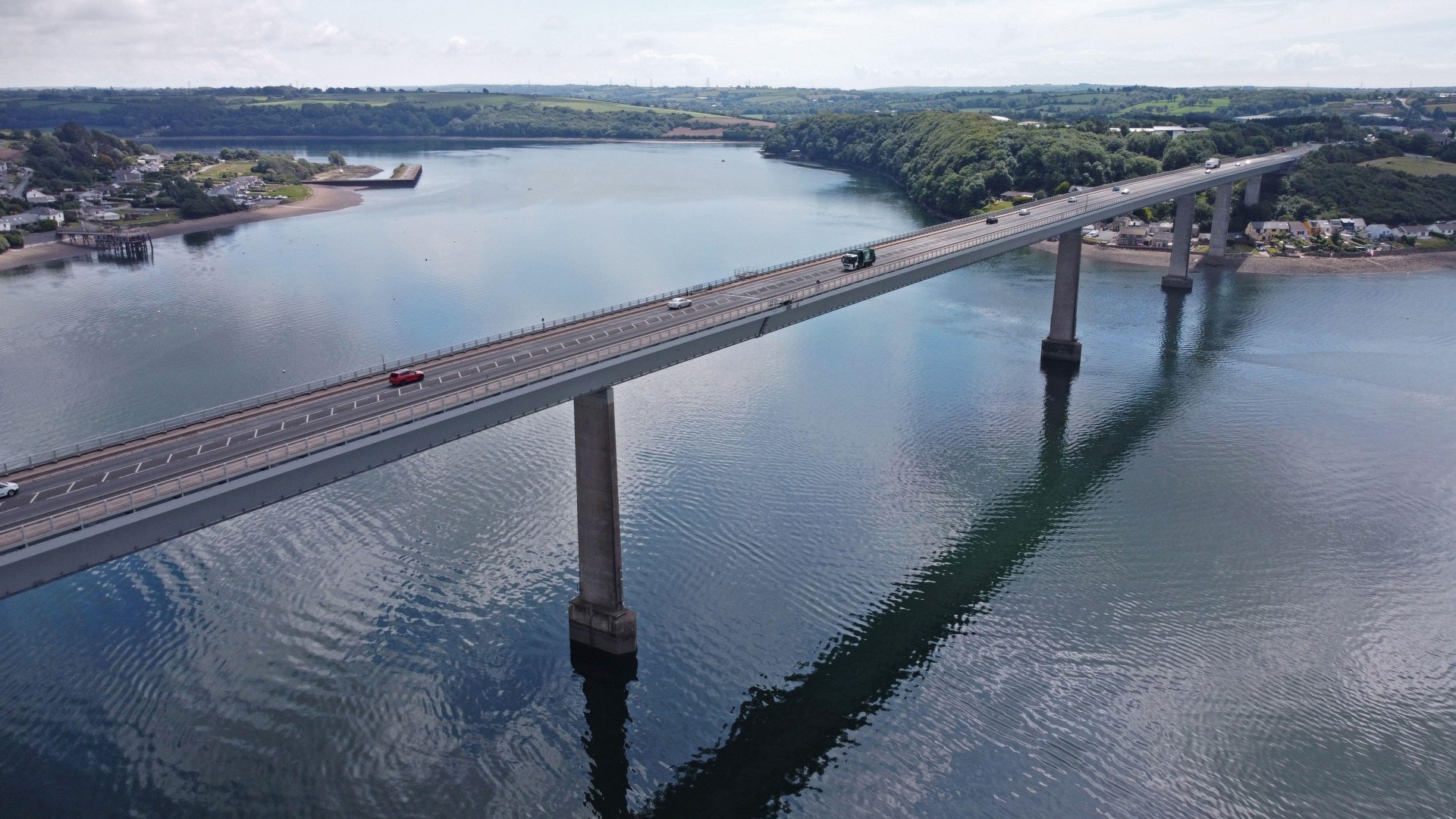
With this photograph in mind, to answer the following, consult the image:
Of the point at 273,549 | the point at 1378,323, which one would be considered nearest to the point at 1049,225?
the point at 1378,323

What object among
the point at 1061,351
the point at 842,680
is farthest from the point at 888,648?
the point at 1061,351

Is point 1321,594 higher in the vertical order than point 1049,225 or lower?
lower

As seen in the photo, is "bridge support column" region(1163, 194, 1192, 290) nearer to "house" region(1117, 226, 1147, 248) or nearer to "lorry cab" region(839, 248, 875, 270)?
"house" region(1117, 226, 1147, 248)

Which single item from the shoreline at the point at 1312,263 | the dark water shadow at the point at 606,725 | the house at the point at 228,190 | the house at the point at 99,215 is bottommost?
the dark water shadow at the point at 606,725

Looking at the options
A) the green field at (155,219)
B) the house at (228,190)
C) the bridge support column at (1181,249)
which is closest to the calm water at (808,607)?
the bridge support column at (1181,249)

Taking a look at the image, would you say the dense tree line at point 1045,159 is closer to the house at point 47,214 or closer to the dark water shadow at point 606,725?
the dark water shadow at point 606,725

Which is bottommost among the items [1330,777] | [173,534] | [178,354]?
[1330,777]

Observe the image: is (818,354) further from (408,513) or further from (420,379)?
(420,379)
